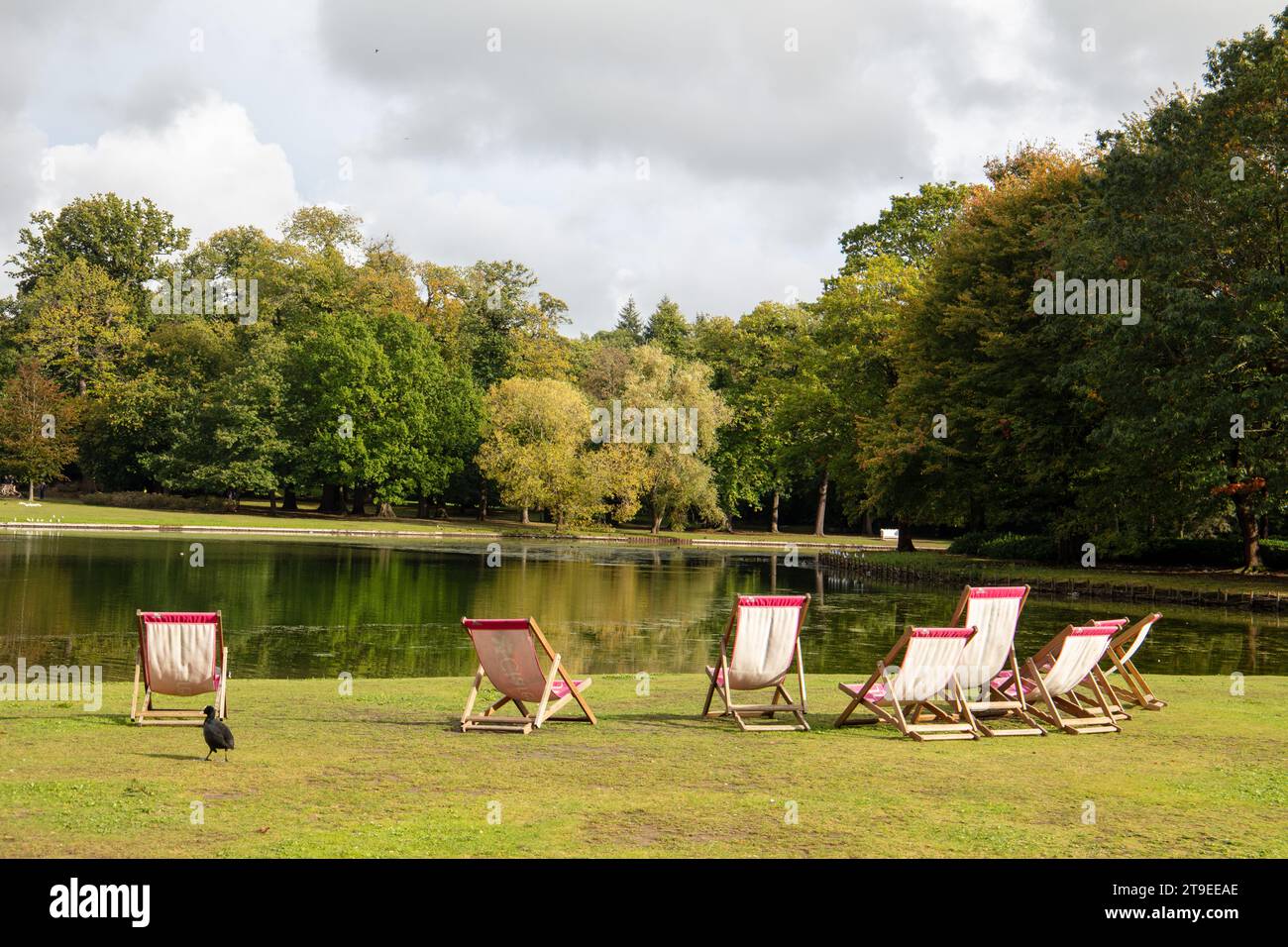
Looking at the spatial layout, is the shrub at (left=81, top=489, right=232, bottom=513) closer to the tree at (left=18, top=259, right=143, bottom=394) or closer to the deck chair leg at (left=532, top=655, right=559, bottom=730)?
the tree at (left=18, top=259, right=143, bottom=394)

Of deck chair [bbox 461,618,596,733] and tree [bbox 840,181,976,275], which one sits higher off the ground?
tree [bbox 840,181,976,275]

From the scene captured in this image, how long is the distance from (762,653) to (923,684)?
140 centimetres

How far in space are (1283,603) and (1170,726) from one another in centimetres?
2007

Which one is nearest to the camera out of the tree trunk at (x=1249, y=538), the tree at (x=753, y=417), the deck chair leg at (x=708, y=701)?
the deck chair leg at (x=708, y=701)

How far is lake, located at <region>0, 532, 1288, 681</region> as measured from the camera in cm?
1599

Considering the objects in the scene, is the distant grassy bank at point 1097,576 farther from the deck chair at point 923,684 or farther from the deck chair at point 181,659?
the deck chair at point 181,659

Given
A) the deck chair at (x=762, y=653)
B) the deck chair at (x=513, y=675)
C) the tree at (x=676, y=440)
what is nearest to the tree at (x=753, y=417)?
the tree at (x=676, y=440)

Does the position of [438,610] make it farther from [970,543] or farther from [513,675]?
[970,543]

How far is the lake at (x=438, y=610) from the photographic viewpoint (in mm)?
15992

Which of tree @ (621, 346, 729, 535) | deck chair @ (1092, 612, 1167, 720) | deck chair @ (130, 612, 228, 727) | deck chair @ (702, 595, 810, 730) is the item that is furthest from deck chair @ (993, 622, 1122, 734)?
tree @ (621, 346, 729, 535)

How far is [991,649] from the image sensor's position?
957cm

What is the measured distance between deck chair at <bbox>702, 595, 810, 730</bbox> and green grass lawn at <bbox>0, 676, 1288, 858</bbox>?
276 millimetres

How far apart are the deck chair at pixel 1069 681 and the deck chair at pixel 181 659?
21.5 ft

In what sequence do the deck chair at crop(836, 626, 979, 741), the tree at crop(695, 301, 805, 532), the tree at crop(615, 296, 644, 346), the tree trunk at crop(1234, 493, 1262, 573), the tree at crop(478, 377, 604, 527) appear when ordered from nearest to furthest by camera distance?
1. the deck chair at crop(836, 626, 979, 741)
2. the tree trunk at crop(1234, 493, 1262, 573)
3. the tree at crop(478, 377, 604, 527)
4. the tree at crop(695, 301, 805, 532)
5. the tree at crop(615, 296, 644, 346)
